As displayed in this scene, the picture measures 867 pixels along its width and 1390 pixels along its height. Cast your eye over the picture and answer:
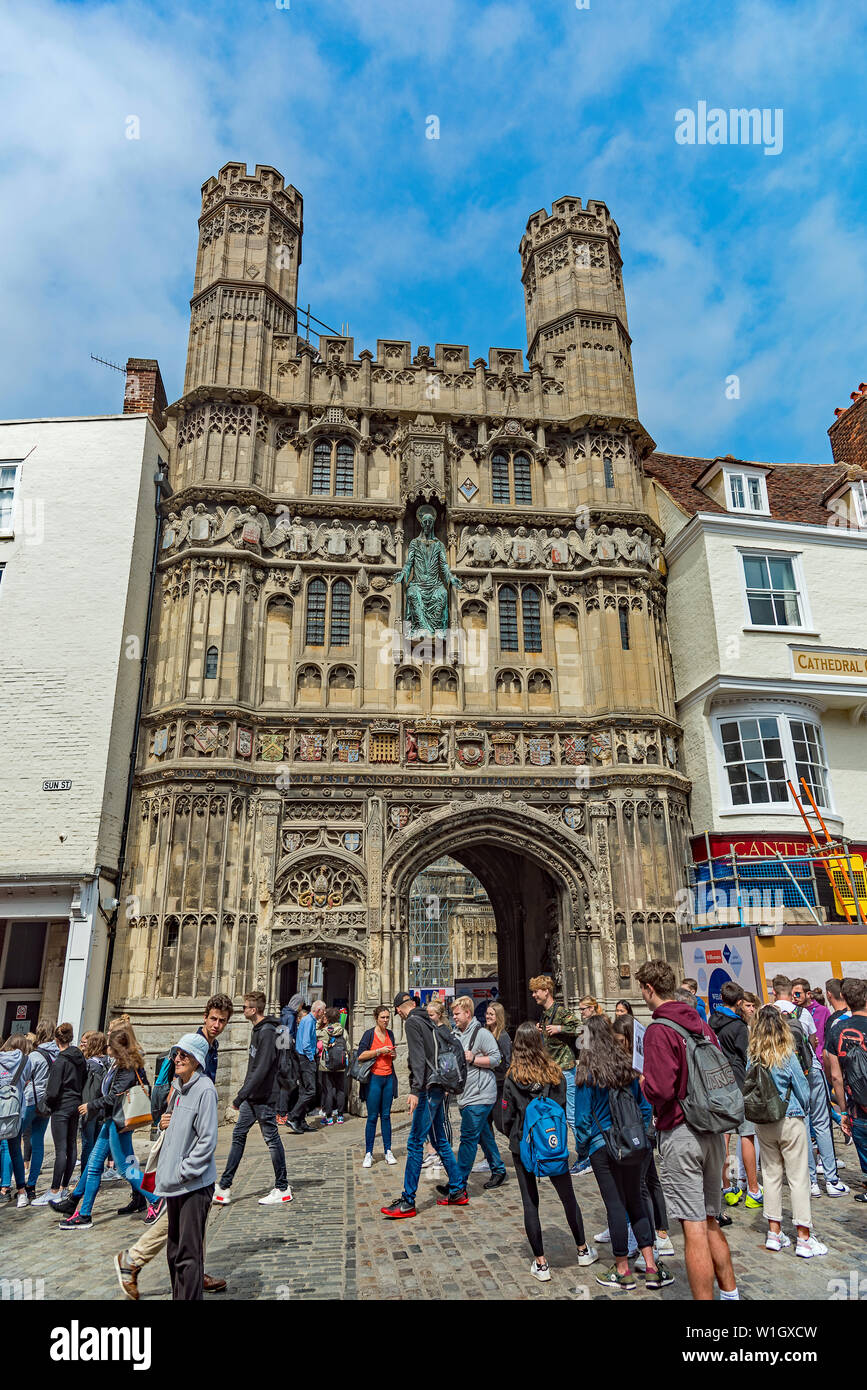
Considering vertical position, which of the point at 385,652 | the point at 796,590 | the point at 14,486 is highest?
the point at 14,486

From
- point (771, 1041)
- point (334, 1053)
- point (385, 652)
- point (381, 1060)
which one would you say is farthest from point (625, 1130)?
point (385, 652)

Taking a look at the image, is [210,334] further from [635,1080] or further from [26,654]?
[635,1080]

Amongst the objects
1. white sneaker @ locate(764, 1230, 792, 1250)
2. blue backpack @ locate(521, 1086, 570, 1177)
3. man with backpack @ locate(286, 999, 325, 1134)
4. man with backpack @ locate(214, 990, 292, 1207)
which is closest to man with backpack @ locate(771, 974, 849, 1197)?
white sneaker @ locate(764, 1230, 792, 1250)

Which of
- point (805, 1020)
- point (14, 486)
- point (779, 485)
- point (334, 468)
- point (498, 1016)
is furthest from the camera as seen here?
point (779, 485)

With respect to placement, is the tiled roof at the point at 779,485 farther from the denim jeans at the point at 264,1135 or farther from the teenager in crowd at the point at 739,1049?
the denim jeans at the point at 264,1135

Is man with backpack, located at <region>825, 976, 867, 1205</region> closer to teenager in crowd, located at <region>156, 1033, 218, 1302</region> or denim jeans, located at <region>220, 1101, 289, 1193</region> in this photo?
denim jeans, located at <region>220, 1101, 289, 1193</region>

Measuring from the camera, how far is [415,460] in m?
21.4

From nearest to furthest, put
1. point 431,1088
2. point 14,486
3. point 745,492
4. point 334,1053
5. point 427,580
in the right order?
point 431,1088, point 334,1053, point 14,486, point 427,580, point 745,492

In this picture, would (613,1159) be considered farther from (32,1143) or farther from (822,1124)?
(32,1143)

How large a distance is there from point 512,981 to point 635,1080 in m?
18.3

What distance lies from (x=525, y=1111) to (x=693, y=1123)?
144 centimetres

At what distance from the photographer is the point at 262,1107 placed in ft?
28.9

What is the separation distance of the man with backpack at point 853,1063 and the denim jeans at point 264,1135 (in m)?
5.86
